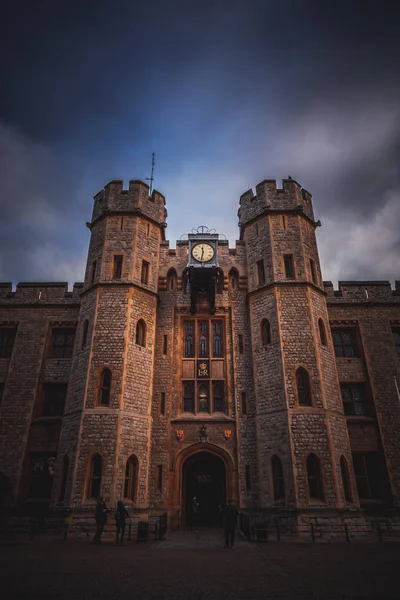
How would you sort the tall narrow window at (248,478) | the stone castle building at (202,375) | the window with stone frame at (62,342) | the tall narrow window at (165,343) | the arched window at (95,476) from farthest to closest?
the window with stone frame at (62,342)
the tall narrow window at (165,343)
the tall narrow window at (248,478)
the stone castle building at (202,375)
the arched window at (95,476)

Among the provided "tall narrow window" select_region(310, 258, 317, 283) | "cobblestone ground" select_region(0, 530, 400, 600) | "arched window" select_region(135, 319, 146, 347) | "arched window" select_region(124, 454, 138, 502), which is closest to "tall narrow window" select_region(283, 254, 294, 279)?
"tall narrow window" select_region(310, 258, 317, 283)

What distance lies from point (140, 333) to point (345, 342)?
10281mm

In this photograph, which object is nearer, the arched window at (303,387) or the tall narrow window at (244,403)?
the arched window at (303,387)

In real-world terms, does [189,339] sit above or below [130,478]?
above

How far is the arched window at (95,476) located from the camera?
45.3 feet

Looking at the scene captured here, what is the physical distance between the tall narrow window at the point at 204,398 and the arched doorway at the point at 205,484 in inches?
73.9

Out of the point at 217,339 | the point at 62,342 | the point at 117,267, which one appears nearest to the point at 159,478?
the point at 217,339

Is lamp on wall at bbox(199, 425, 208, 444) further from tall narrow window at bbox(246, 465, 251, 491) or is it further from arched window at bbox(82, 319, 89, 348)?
arched window at bbox(82, 319, 89, 348)

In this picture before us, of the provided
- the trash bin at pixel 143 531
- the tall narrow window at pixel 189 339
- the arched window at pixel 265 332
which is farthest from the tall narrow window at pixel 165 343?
the trash bin at pixel 143 531

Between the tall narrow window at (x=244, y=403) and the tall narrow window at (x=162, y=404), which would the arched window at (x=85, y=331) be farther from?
the tall narrow window at (x=244, y=403)

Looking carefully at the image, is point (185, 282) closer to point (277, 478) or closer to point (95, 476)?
point (95, 476)

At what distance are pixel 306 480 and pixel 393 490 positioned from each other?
4730mm

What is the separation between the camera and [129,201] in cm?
1944

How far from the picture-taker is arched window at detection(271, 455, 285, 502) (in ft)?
46.8
